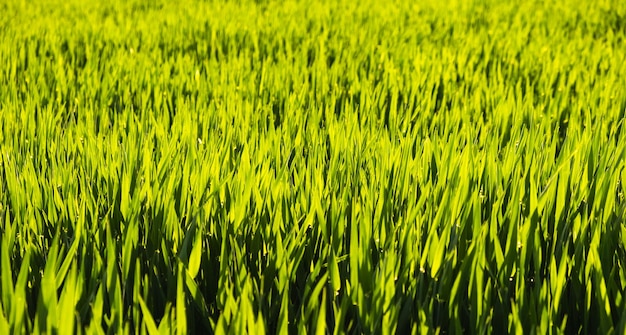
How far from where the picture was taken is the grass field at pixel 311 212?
77cm

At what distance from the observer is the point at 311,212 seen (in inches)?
38.2

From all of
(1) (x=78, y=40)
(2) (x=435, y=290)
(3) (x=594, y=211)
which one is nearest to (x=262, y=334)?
(2) (x=435, y=290)

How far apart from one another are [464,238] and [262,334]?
39 centimetres

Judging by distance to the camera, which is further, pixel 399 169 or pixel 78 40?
pixel 78 40

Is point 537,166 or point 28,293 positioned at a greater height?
point 537,166

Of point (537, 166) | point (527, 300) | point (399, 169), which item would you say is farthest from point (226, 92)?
point (527, 300)

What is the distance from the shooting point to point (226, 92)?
208 centimetres

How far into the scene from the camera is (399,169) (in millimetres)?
1209

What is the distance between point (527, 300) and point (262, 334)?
34 centimetres

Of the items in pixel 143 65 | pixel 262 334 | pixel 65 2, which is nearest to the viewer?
pixel 262 334

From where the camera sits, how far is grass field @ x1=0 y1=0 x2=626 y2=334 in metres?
0.77

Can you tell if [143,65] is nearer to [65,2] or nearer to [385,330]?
[385,330]

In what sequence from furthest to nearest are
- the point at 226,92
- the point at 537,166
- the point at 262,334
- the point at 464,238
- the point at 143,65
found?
the point at 143,65, the point at 226,92, the point at 537,166, the point at 464,238, the point at 262,334

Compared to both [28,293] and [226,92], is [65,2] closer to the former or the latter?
[226,92]
